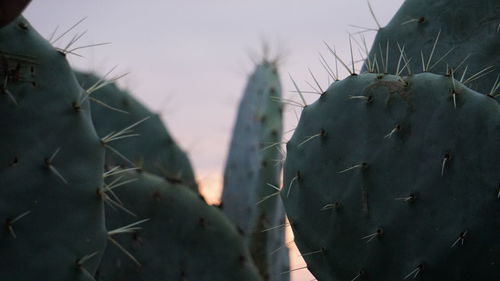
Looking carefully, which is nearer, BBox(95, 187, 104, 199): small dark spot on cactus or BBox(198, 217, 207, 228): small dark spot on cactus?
BBox(95, 187, 104, 199): small dark spot on cactus

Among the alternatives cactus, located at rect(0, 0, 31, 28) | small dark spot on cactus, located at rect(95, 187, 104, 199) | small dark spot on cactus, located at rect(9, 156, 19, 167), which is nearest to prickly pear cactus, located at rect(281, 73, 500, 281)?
small dark spot on cactus, located at rect(95, 187, 104, 199)

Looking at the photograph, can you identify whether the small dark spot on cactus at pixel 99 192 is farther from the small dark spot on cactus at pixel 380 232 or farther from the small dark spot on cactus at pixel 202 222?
the small dark spot on cactus at pixel 202 222

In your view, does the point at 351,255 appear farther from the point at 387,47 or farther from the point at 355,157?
the point at 387,47

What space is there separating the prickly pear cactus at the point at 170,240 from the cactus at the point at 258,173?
627mm

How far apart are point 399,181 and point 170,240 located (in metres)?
0.95

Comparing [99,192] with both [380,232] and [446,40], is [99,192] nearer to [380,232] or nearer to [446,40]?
[380,232]

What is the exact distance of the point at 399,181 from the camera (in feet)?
6.46

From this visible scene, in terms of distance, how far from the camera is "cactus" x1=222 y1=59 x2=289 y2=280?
12.0ft

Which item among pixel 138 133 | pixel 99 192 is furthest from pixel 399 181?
pixel 138 133

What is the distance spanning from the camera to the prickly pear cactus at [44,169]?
1.76m

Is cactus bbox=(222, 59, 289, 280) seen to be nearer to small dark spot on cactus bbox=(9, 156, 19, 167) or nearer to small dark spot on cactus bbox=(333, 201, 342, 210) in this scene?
small dark spot on cactus bbox=(333, 201, 342, 210)

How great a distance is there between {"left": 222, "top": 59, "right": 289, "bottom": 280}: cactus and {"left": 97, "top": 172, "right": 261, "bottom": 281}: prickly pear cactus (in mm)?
627

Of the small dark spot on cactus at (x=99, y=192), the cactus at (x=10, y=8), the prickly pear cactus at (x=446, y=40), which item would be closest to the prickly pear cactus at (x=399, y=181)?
the prickly pear cactus at (x=446, y=40)

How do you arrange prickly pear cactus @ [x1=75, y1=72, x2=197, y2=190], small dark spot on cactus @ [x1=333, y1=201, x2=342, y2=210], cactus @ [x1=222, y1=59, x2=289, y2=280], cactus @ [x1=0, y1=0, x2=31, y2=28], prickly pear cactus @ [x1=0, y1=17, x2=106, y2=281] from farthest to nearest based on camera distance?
cactus @ [x1=222, y1=59, x2=289, y2=280] < prickly pear cactus @ [x1=75, y1=72, x2=197, y2=190] < small dark spot on cactus @ [x1=333, y1=201, x2=342, y2=210] < prickly pear cactus @ [x1=0, y1=17, x2=106, y2=281] < cactus @ [x1=0, y1=0, x2=31, y2=28]
